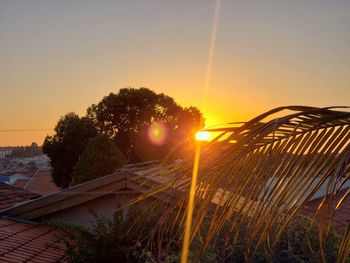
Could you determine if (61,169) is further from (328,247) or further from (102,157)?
(328,247)

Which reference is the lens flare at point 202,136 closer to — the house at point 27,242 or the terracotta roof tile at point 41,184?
the house at point 27,242

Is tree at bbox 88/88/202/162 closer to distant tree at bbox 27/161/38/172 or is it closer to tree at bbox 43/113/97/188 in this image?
tree at bbox 43/113/97/188

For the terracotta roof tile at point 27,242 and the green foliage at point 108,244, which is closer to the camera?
the green foliage at point 108,244

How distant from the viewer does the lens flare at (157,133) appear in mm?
33688

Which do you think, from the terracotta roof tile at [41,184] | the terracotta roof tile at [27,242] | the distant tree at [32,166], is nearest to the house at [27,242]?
the terracotta roof tile at [27,242]

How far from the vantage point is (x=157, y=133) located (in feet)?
113

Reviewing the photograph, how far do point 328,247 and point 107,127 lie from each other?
101ft

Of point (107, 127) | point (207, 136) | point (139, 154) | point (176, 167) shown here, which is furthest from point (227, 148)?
point (107, 127)

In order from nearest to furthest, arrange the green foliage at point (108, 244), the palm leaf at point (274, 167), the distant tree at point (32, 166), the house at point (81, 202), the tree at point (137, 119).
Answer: the palm leaf at point (274, 167) → the green foliage at point (108, 244) → the house at point (81, 202) → the tree at point (137, 119) → the distant tree at point (32, 166)

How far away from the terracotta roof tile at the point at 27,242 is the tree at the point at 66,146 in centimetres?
2424

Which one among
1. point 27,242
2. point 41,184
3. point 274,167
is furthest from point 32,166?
point 274,167

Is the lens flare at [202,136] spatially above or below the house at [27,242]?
above

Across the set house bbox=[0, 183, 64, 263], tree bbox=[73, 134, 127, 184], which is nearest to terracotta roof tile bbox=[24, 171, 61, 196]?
tree bbox=[73, 134, 127, 184]

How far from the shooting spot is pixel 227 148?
1.62 meters
